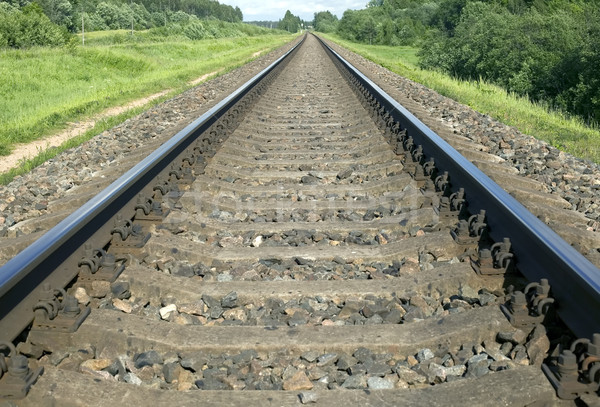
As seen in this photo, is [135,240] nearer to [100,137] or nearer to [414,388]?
[414,388]

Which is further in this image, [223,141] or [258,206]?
[223,141]

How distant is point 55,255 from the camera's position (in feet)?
9.06

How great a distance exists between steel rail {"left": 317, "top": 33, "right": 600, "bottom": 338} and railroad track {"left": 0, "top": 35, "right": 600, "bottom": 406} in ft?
0.03

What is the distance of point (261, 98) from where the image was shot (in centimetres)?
1023

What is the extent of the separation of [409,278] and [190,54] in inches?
1213

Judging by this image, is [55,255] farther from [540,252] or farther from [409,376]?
[540,252]

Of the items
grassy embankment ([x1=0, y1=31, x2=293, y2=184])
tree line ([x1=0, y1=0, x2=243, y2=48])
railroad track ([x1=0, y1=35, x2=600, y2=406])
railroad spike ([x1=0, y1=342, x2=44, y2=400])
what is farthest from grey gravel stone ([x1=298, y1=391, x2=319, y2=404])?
tree line ([x1=0, y1=0, x2=243, y2=48])

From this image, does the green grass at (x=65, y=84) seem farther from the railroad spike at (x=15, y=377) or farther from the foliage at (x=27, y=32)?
the foliage at (x=27, y=32)

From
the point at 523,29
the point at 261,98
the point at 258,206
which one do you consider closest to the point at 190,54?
the point at 523,29

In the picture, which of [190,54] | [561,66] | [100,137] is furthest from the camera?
[190,54]

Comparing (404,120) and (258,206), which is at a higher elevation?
(404,120)

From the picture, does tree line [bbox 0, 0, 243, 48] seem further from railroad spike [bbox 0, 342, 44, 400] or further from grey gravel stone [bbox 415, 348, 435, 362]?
grey gravel stone [bbox 415, 348, 435, 362]

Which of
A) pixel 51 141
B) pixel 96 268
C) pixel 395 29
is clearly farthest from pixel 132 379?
pixel 395 29

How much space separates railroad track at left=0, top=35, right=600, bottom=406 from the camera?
2.18 meters
